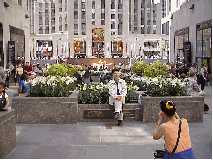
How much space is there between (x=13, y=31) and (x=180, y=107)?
21460 mm

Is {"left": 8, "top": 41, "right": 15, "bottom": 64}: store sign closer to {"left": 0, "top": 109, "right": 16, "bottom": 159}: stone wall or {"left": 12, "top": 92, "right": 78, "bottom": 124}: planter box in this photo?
{"left": 12, "top": 92, "right": 78, "bottom": 124}: planter box

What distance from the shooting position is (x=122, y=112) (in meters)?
10.6

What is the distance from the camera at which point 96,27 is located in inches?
3420

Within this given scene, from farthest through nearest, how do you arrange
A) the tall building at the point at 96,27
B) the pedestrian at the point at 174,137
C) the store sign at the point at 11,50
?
the tall building at the point at 96,27 → the store sign at the point at 11,50 → the pedestrian at the point at 174,137

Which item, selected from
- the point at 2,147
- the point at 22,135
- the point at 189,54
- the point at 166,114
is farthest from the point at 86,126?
the point at 189,54

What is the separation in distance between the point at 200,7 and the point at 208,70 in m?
5.49

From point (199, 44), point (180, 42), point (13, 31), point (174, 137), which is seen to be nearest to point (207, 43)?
point (199, 44)

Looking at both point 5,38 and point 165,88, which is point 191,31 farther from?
point 165,88

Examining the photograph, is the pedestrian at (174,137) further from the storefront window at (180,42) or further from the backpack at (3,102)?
the storefront window at (180,42)

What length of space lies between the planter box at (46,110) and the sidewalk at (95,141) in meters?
0.33

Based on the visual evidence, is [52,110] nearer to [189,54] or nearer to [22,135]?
[22,135]

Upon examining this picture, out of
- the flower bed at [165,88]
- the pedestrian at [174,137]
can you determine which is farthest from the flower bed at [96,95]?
the pedestrian at [174,137]

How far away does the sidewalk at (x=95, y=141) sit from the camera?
731 cm

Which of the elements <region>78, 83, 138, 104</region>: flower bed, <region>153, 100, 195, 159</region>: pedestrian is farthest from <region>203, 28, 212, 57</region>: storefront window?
<region>153, 100, 195, 159</region>: pedestrian
